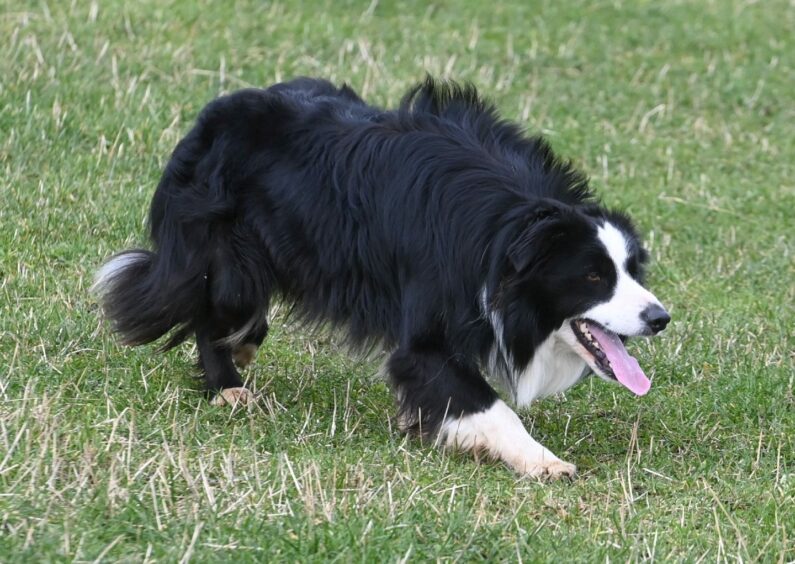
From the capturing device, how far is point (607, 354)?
5273 millimetres

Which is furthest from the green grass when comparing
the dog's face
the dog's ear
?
the dog's ear

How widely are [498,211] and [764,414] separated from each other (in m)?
1.67

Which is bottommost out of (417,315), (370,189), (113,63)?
(113,63)

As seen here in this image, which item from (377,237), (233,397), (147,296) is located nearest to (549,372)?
(377,237)

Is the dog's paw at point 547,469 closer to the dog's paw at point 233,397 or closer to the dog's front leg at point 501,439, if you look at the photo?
the dog's front leg at point 501,439

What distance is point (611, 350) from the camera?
5.28 meters

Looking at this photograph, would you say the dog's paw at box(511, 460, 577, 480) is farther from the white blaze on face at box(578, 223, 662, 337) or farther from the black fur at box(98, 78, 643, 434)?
the white blaze on face at box(578, 223, 662, 337)

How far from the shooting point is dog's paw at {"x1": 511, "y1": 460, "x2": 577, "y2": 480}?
5.13 metres

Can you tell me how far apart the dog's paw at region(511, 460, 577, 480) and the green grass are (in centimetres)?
13

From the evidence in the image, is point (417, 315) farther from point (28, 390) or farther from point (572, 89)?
point (572, 89)

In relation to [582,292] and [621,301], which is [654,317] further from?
[582,292]

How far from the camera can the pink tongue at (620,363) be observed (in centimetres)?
521

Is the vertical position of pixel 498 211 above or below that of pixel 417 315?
above

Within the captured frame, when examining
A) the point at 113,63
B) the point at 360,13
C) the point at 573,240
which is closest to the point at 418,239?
the point at 573,240
